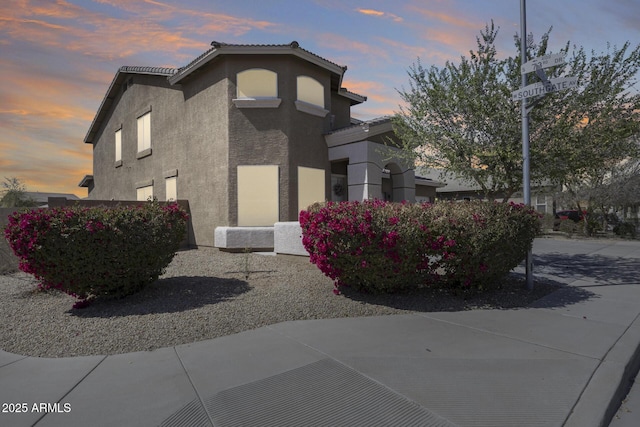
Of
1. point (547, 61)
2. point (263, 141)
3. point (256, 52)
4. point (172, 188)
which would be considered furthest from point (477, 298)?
point (172, 188)

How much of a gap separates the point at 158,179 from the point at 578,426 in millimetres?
15079

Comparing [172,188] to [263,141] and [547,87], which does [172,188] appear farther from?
[547,87]

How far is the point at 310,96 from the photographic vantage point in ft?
40.7

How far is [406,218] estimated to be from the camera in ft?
19.5

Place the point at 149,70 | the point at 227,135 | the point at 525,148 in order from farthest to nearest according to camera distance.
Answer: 1. the point at 149,70
2. the point at 227,135
3. the point at 525,148

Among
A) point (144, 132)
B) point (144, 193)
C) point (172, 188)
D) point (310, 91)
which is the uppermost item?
point (310, 91)

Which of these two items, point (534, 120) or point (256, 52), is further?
point (256, 52)

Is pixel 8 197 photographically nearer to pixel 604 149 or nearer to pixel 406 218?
pixel 406 218

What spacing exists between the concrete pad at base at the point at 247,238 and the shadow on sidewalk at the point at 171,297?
11.6ft

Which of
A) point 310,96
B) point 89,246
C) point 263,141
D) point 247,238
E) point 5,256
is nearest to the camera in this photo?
point 89,246

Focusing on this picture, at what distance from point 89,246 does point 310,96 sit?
8.70 meters

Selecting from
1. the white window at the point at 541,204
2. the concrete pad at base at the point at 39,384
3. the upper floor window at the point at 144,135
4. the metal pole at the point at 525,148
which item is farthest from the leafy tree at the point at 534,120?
the white window at the point at 541,204

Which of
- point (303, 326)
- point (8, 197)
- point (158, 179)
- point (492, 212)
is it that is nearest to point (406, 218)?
point (492, 212)

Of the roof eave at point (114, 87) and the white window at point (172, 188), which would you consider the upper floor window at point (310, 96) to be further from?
the white window at point (172, 188)
